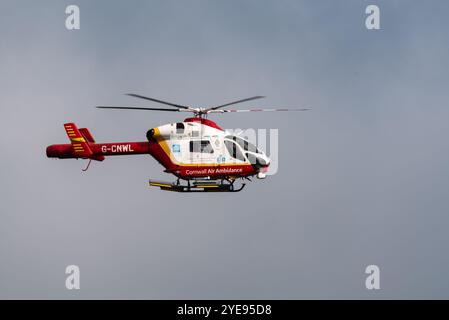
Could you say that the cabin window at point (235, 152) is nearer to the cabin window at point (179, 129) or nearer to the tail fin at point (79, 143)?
the cabin window at point (179, 129)

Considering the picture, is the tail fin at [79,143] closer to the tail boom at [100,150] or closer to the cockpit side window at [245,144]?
the tail boom at [100,150]

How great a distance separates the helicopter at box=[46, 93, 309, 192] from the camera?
12888 centimetres

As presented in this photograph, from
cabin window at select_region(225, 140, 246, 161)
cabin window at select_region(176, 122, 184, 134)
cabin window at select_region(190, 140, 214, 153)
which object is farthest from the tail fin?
cabin window at select_region(225, 140, 246, 161)

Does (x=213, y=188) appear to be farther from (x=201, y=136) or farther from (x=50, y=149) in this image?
(x=50, y=149)

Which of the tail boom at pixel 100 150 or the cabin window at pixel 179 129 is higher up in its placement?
the cabin window at pixel 179 129

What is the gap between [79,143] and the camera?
5197 inches

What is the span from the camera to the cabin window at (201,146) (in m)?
129

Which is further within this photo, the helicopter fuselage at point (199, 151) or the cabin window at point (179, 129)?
the cabin window at point (179, 129)

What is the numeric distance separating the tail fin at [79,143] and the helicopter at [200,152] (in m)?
1.53

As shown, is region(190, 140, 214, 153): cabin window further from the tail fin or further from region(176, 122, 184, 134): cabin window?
the tail fin

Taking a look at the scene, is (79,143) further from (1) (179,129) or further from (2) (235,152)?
(2) (235,152)

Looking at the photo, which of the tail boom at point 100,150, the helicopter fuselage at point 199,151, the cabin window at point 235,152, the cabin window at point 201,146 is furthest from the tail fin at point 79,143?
the cabin window at point 235,152
